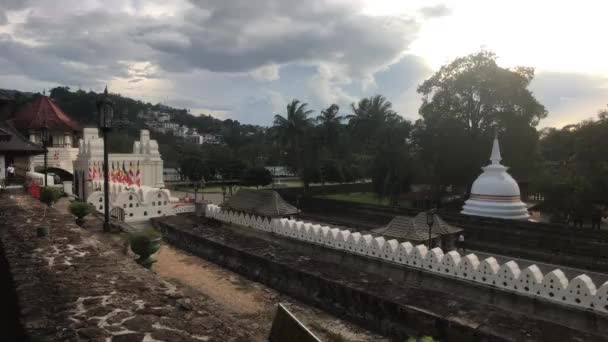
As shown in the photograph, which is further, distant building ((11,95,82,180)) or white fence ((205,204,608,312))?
distant building ((11,95,82,180))

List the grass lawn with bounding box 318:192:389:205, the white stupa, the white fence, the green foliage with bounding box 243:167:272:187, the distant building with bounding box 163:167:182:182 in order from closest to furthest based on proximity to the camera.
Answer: the white fence < the white stupa < the grass lawn with bounding box 318:192:389:205 < the green foliage with bounding box 243:167:272:187 < the distant building with bounding box 163:167:182:182

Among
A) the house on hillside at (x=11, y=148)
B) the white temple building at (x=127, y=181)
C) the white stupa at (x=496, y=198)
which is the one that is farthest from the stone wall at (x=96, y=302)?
the white stupa at (x=496, y=198)

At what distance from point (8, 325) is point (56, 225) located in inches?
198

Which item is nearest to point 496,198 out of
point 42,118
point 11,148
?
point 11,148

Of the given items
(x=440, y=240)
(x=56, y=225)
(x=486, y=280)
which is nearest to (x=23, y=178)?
(x=56, y=225)

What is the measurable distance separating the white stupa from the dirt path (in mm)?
15271

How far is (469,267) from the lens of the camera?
883 cm

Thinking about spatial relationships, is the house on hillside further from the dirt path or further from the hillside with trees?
the hillside with trees

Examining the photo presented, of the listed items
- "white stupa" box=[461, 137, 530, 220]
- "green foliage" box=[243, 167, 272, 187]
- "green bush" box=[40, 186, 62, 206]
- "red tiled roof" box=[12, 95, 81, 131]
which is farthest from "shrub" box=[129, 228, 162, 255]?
"green foliage" box=[243, 167, 272, 187]

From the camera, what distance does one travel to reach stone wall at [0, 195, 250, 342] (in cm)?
314

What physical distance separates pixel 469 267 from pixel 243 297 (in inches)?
215

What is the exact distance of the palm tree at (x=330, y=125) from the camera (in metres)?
39.9

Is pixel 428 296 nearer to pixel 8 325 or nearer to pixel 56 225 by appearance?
pixel 8 325

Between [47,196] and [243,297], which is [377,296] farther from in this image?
[47,196]
